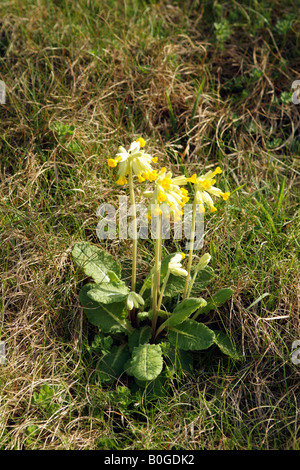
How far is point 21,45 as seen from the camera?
350 centimetres

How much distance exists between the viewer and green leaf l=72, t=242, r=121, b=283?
2.55m

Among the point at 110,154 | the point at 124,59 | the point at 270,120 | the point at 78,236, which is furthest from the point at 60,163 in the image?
the point at 270,120

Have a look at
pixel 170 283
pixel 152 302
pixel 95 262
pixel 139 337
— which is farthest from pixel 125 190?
pixel 139 337

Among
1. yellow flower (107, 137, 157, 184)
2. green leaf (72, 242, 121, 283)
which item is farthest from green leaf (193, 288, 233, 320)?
yellow flower (107, 137, 157, 184)

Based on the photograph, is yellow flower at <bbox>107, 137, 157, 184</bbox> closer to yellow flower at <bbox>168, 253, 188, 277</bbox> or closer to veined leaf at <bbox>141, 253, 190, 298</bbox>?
yellow flower at <bbox>168, 253, 188, 277</bbox>

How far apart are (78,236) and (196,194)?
798 millimetres

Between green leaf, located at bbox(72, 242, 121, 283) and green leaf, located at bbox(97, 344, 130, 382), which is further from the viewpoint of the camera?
green leaf, located at bbox(72, 242, 121, 283)

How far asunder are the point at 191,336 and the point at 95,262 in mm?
591

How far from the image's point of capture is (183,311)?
236 centimetres

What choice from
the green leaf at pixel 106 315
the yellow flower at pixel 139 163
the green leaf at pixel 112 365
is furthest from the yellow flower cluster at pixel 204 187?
the green leaf at pixel 112 365

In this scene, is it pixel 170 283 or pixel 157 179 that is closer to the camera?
pixel 157 179

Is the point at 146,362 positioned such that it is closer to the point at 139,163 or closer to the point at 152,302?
the point at 152,302

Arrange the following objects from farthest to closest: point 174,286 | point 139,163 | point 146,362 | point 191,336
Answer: point 174,286 < point 191,336 < point 146,362 < point 139,163

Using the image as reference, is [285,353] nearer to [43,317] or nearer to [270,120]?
[43,317]
